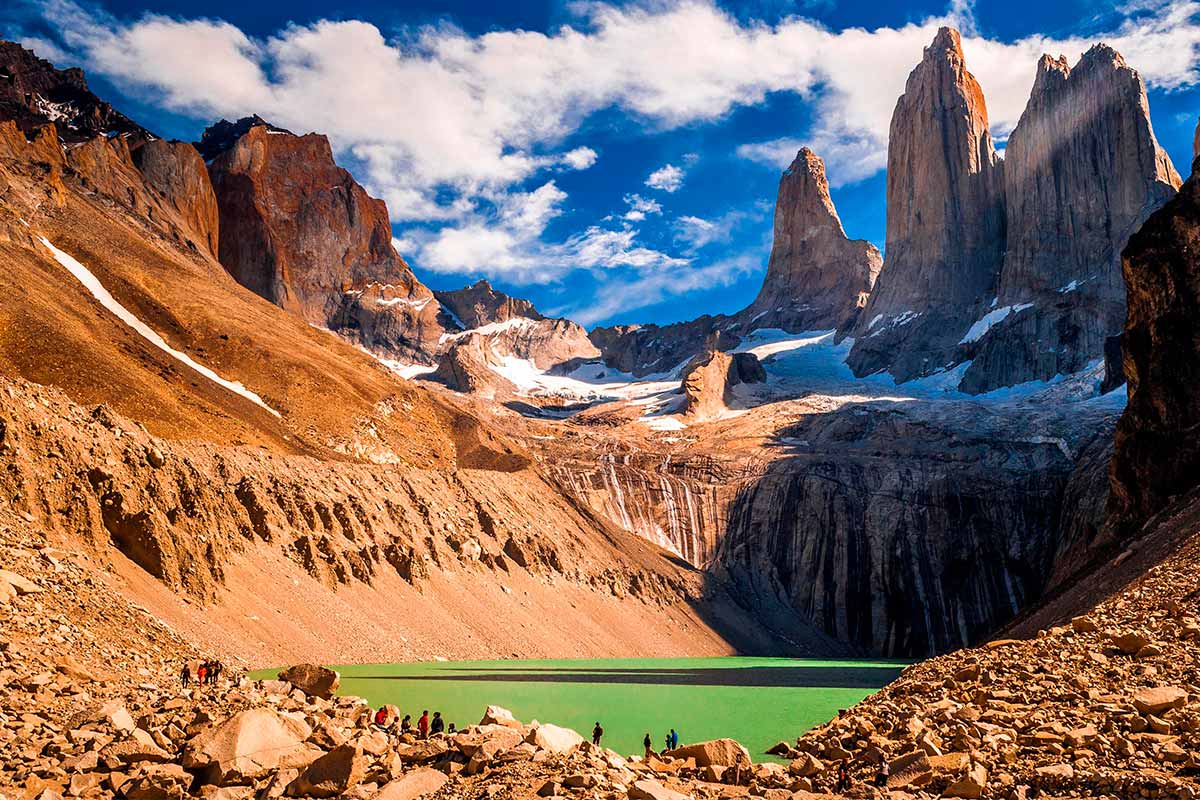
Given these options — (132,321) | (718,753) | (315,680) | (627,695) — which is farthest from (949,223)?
(718,753)

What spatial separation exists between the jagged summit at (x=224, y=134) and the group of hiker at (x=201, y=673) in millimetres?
175337

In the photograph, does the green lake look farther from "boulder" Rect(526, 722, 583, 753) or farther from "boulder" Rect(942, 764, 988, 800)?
"boulder" Rect(942, 764, 988, 800)

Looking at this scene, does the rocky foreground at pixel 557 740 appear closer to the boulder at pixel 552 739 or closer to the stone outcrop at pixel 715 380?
the boulder at pixel 552 739

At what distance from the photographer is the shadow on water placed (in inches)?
1879

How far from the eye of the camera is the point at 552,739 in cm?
1711

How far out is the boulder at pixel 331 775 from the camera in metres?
15.1

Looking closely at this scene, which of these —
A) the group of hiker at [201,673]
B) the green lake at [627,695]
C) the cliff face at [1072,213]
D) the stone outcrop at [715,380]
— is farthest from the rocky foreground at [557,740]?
the cliff face at [1072,213]

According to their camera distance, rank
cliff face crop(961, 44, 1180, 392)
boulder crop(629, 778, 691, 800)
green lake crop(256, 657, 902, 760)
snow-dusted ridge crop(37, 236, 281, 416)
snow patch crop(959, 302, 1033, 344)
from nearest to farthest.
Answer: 1. boulder crop(629, 778, 691, 800)
2. green lake crop(256, 657, 902, 760)
3. snow-dusted ridge crop(37, 236, 281, 416)
4. cliff face crop(961, 44, 1180, 392)
5. snow patch crop(959, 302, 1033, 344)

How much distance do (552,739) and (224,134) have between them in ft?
649

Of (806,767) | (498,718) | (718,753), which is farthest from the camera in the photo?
(806,767)

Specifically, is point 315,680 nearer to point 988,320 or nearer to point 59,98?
point 59,98

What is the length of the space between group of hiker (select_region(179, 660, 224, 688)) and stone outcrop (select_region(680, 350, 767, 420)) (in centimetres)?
14255

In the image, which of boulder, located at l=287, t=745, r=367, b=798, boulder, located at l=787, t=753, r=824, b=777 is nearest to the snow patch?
boulder, located at l=787, t=753, r=824, b=777

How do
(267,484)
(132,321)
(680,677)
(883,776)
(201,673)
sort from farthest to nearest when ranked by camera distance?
(132,321), (267,484), (680,677), (201,673), (883,776)
